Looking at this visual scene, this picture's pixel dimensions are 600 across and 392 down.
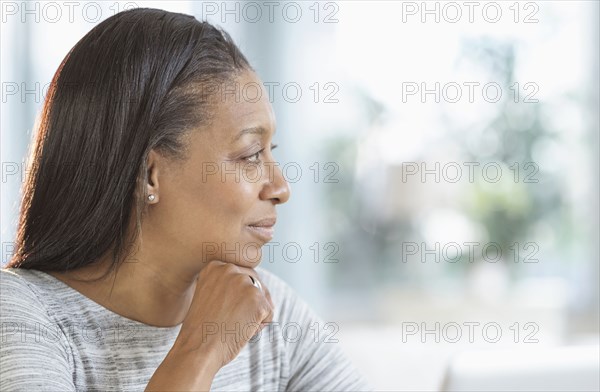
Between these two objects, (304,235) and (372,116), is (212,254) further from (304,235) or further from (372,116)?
(372,116)

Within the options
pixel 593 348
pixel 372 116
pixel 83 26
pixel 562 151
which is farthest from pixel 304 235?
pixel 593 348

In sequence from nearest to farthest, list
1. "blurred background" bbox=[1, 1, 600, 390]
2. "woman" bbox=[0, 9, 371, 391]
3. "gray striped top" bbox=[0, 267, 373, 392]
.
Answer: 1. "gray striped top" bbox=[0, 267, 373, 392]
2. "woman" bbox=[0, 9, 371, 391]
3. "blurred background" bbox=[1, 1, 600, 390]

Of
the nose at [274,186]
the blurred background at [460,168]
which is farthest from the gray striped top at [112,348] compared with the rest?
the blurred background at [460,168]

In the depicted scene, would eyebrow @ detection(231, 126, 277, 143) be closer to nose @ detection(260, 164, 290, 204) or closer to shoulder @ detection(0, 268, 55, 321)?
nose @ detection(260, 164, 290, 204)

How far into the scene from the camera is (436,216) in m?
4.61

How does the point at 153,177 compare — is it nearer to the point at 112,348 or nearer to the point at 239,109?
the point at 239,109

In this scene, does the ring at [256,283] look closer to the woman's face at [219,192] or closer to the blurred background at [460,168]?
the woman's face at [219,192]

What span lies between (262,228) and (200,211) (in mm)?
112

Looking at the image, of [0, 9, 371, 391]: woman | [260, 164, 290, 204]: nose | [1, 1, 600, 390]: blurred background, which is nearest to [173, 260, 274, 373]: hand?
[0, 9, 371, 391]: woman

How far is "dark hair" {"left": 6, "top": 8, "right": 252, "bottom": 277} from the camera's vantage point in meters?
1.41

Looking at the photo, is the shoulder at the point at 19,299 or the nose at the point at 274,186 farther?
the nose at the point at 274,186

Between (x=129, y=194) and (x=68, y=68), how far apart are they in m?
0.24

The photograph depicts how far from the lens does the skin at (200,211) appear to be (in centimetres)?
146

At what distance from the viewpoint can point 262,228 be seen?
4.90ft
